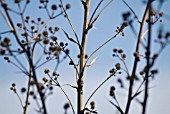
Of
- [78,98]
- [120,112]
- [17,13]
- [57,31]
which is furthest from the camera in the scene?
[57,31]

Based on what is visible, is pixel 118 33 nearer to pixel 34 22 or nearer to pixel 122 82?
pixel 122 82

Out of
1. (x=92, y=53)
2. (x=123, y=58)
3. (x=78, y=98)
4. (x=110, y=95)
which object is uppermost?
(x=92, y=53)

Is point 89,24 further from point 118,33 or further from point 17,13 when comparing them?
point 17,13

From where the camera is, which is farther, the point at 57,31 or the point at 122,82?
the point at 57,31

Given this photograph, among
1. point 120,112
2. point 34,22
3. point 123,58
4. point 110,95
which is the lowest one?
point 120,112

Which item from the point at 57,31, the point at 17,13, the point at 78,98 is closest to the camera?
the point at 17,13

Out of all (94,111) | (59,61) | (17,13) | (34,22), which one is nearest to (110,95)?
(94,111)

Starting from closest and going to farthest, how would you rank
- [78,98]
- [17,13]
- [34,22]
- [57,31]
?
[17,13], [78,98], [57,31], [34,22]

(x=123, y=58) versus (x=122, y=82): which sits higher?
(x=123, y=58)

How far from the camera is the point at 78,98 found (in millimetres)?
3666

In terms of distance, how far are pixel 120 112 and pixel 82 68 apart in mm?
1554

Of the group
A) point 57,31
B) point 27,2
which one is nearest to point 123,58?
point 57,31

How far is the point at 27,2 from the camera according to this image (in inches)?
136

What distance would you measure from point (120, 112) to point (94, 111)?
3.85 ft
